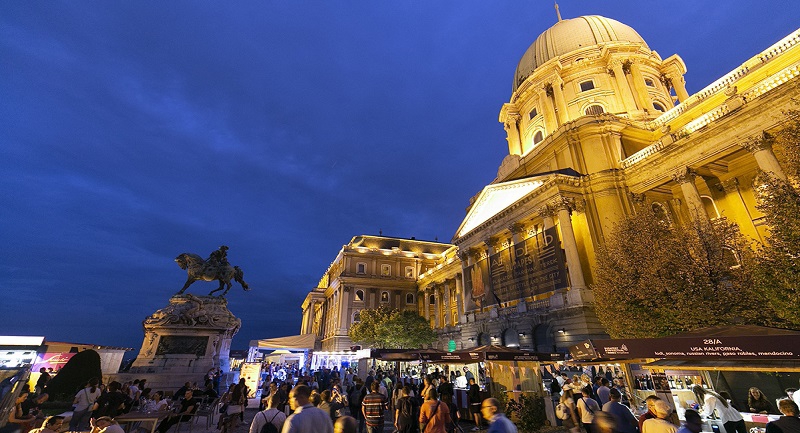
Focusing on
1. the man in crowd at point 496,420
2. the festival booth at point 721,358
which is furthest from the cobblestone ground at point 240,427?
the man in crowd at point 496,420

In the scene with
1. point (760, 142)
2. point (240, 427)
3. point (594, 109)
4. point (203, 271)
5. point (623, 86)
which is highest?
point (623, 86)

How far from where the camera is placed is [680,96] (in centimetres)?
3966

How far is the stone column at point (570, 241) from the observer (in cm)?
2433

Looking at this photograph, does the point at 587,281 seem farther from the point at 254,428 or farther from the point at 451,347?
the point at 254,428

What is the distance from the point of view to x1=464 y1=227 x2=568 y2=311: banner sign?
989 inches

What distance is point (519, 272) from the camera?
2809 centimetres

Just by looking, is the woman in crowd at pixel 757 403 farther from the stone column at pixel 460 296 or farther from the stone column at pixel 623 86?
the stone column at pixel 623 86

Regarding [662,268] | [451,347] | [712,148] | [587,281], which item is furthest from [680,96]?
[451,347]

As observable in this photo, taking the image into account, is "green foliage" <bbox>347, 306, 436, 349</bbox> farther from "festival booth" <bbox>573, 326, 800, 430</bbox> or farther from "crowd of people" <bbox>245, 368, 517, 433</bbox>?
"festival booth" <bbox>573, 326, 800, 430</bbox>

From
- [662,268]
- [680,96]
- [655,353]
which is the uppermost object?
[680,96]

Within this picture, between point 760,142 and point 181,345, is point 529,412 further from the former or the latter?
point 760,142

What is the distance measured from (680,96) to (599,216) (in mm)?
24883

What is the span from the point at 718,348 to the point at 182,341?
21.4 metres

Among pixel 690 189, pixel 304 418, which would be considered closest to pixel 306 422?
pixel 304 418
